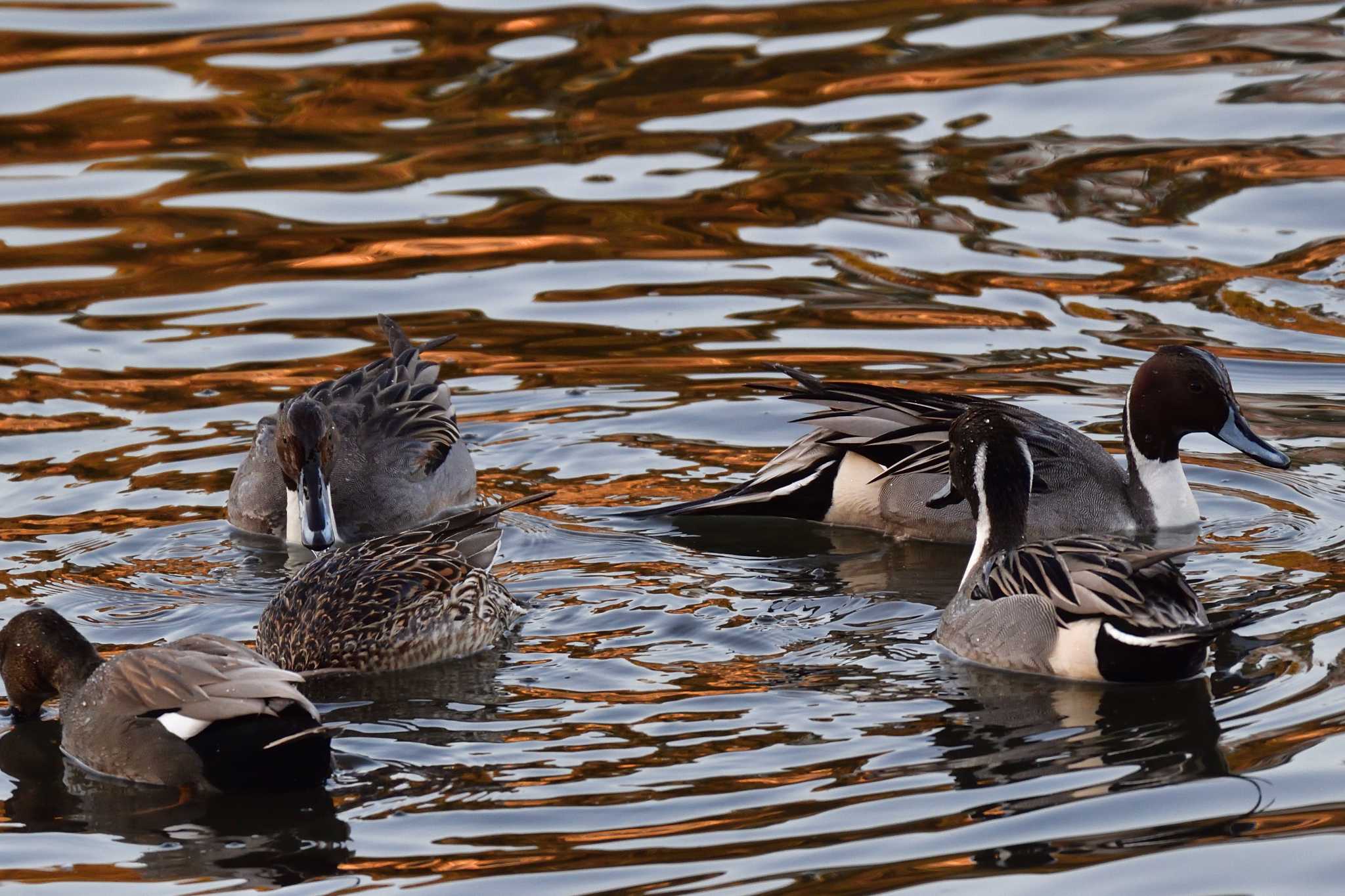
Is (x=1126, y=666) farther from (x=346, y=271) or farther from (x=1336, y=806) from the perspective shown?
(x=346, y=271)

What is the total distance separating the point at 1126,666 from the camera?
7.28 metres

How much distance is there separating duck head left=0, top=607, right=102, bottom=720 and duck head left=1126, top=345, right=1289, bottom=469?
4618mm

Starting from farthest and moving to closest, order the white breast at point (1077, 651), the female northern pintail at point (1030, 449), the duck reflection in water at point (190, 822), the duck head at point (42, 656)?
the female northern pintail at point (1030, 449), the white breast at point (1077, 651), the duck head at point (42, 656), the duck reflection in water at point (190, 822)


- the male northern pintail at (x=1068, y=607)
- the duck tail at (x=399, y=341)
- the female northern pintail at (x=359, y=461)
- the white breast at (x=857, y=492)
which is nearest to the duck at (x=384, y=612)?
the female northern pintail at (x=359, y=461)

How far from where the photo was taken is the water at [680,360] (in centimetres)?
624

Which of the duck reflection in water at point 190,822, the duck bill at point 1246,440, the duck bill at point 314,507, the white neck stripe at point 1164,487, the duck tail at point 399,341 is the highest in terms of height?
the duck tail at point 399,341

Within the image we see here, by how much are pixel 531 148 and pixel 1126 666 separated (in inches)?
368

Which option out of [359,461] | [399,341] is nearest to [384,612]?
[359,461]

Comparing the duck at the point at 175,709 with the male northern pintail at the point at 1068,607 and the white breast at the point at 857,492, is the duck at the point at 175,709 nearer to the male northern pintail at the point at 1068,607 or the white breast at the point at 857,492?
the male northern pintail at the point at 1068,607

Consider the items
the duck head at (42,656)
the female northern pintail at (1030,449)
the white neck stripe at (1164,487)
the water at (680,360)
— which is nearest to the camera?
the water at (680,360)

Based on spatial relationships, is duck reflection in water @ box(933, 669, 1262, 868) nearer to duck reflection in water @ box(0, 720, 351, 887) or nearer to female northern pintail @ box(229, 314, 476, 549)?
duck reflection in water @ box(0, 720, 351, 887)

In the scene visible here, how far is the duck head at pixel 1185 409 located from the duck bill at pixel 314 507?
3551mm

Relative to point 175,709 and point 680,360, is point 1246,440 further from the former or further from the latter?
point 175,709

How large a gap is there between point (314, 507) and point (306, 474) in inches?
6.0
